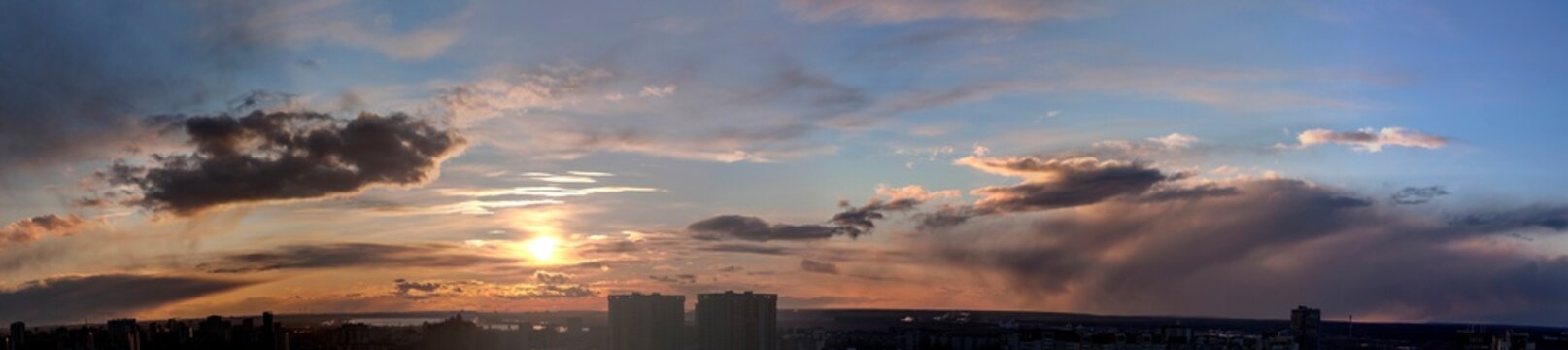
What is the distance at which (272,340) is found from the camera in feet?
373

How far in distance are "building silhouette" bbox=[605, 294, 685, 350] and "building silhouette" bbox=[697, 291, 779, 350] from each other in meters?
1.68

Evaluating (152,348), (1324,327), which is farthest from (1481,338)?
(152,348)

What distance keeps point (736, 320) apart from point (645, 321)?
6802 millimetres

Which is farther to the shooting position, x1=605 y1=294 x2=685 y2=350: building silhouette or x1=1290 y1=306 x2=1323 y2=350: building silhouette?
x1=1290 y1=306 x2=1323 y2=350: building silhouette

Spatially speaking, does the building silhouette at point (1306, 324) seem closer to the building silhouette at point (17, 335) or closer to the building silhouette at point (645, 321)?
the building silhouette at point (645, 321)

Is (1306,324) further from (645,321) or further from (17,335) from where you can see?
(17,335)

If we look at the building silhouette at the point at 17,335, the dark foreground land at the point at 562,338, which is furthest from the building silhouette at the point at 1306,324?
the building silhouette at the point at 17,335

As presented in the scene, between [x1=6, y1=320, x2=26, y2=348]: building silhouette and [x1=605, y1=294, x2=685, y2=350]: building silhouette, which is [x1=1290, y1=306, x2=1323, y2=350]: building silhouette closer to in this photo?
[x1=605, y1=294, x2=685, y2=350]: building silhouette

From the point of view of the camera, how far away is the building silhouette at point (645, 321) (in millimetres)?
94938

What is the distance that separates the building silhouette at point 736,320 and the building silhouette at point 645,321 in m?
1.68

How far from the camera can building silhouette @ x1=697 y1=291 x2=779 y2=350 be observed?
94688 millimetres

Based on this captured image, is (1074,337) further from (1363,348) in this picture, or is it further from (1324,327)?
(1324,327)

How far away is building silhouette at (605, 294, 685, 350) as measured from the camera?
94.9 m

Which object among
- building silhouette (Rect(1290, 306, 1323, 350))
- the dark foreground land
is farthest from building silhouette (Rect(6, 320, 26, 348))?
building silhouette (Rect(1290, 306, 1323, 350))
